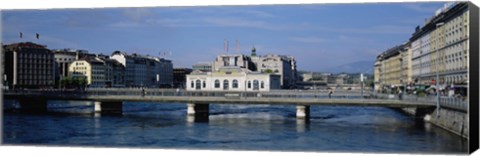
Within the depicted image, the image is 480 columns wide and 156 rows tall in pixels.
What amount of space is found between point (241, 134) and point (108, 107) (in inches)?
414

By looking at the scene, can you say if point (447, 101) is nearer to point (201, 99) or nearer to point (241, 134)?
point (241, 134)

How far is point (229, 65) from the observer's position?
90.2 feet

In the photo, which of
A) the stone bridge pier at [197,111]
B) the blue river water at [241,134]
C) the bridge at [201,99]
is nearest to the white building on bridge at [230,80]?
the bridge at [201,99]

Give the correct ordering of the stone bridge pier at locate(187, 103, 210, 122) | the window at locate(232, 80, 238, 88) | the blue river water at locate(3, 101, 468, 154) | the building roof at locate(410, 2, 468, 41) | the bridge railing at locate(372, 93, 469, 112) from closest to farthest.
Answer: the bridge railing at locate(372, 93, 469, 112)
the building roof at locate(410, 2, 468, 41)
the blue river water at locate(3, 101, 468, 154)
the stone bridge pier at locate(187, 103, 210, 122)
the window at locate(232, 80, 238, 88)

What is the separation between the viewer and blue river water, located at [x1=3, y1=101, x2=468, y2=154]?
1449cm

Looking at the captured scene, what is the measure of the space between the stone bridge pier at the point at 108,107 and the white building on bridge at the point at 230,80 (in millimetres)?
3057

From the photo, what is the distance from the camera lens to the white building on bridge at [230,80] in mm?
27841

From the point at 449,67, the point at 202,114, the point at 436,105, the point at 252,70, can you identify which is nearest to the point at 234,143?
the point at 449,67

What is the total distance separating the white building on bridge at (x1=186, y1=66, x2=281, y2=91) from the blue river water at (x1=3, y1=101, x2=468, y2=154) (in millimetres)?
4898

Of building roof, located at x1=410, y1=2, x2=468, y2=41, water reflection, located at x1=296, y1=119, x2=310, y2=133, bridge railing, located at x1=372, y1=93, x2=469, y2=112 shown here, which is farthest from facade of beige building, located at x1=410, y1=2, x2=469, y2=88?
water reflection, located at x1=296, y1=119, x2=310, y2=133

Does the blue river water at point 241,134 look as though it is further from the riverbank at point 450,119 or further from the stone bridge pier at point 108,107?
the stone bridge pier at point 108,107

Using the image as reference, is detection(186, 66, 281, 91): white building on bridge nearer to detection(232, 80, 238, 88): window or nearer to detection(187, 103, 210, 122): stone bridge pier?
detection(232, 80, 238, 88): window

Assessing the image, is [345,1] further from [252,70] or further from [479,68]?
[252,70]

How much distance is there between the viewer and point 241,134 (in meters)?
17.5
